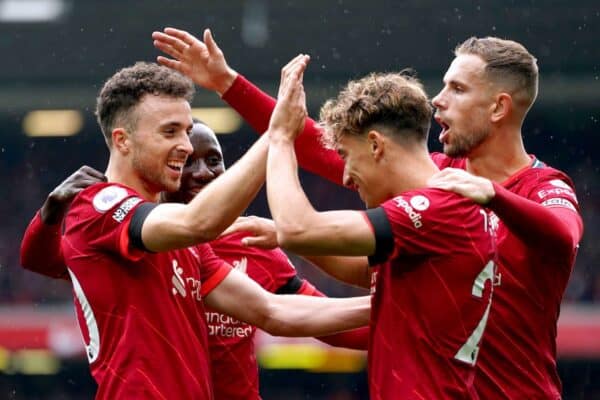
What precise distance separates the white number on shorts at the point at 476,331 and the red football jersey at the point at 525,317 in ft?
1.41

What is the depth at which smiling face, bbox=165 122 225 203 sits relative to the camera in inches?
207

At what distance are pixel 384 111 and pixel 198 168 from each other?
154 cm

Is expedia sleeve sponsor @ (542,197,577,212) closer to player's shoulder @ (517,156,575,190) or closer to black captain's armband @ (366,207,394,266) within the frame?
player's shoulder @ (517,156,575,190)

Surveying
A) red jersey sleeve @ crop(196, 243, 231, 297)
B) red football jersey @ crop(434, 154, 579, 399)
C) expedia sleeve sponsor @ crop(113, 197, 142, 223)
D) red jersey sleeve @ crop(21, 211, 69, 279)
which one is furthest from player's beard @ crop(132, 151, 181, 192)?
red football jersey @ crop(434, 154, 579, 399)

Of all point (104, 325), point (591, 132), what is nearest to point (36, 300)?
point (591, 132)

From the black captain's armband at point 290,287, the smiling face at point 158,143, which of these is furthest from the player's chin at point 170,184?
the black captain's armband at point 290,287

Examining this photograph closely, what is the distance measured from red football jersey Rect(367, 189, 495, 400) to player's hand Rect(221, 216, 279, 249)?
72 centimetres

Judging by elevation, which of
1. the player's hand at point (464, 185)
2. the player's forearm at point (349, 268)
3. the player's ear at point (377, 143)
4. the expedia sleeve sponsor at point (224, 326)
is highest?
the player's ear at point (377, 143)

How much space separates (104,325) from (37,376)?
42.7 feet

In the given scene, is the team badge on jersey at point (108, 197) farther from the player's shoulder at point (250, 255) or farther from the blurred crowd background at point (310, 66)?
the blurred crowd background at point (310, 66)

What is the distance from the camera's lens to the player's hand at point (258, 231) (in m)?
4.41

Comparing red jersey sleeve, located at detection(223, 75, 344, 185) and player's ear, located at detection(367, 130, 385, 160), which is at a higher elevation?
player's ear, located at detection(367, 130, 385, 160)

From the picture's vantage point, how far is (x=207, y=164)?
530 cm

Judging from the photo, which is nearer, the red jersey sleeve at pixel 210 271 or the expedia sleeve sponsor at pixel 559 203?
the expedia sleeve sponsor at pixel 559 203
